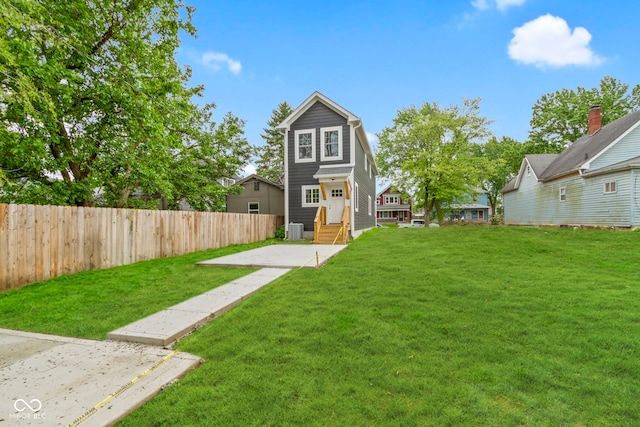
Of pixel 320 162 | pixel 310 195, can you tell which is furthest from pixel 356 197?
pixel 320 162

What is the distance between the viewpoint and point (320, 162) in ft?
47.1

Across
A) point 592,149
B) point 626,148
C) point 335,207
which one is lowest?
point 335,207

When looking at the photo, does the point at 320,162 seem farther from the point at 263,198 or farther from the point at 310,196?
the point at 263,198

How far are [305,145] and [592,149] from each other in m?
15.6

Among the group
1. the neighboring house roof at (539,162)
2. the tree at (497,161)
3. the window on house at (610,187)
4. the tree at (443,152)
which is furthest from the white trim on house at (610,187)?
the tree at (497,161)

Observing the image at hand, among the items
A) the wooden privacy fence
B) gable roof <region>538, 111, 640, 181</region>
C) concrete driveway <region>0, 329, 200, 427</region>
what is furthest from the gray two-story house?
gable roof <region>538, 111, 640, 181</region>

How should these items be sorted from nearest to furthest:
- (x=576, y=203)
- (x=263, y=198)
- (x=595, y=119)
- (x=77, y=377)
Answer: (x=77, y=377)
(x=576, y=203)
(x=595, y=119)
(x=263, y=198)

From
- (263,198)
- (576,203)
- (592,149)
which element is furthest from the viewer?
(263,198)

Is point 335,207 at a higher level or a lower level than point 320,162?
lower

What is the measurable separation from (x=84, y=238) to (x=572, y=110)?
3861 cm

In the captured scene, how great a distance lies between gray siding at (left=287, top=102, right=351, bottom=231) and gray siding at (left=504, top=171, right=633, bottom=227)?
39.7ft

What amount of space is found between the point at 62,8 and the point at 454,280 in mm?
13024

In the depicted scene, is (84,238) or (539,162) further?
(539,162)

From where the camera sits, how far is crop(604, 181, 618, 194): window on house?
43.3 ft
